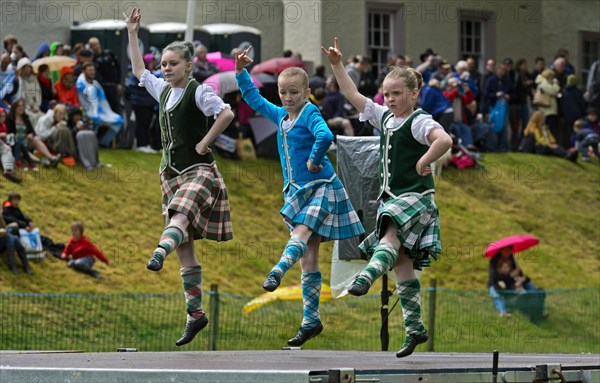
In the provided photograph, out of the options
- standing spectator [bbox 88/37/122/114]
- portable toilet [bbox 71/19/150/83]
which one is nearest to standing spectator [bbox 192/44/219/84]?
standing spectator [bbox 88/37/122/114]

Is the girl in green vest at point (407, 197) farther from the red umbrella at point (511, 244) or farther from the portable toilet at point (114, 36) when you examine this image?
the portable toilet at point (114, 36)

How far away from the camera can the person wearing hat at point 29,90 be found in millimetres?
20500

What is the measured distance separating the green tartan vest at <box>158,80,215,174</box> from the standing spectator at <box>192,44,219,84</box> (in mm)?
12392

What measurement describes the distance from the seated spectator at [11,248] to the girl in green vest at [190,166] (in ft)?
26.5

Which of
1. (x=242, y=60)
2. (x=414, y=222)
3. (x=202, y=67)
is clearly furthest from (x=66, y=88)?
(x=414, y=222)

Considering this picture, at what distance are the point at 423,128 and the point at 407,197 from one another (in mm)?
475

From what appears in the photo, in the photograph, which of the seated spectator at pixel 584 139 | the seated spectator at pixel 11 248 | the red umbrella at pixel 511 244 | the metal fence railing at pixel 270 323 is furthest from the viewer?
the seated spectator at pixel 584 139

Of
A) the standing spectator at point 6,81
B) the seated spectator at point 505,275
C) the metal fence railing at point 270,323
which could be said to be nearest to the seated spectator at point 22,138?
the standing spectator at point 6,81

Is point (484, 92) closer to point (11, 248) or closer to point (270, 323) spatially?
point (270, 323)

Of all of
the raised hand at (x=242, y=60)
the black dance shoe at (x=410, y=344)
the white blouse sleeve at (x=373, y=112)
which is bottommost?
the black dance shoe at (x=410, y=344)

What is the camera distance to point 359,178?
41.8 feet

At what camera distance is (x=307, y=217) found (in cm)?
955

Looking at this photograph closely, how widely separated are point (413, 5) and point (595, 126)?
5569mm

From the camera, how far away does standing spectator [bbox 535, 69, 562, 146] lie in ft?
93.9
